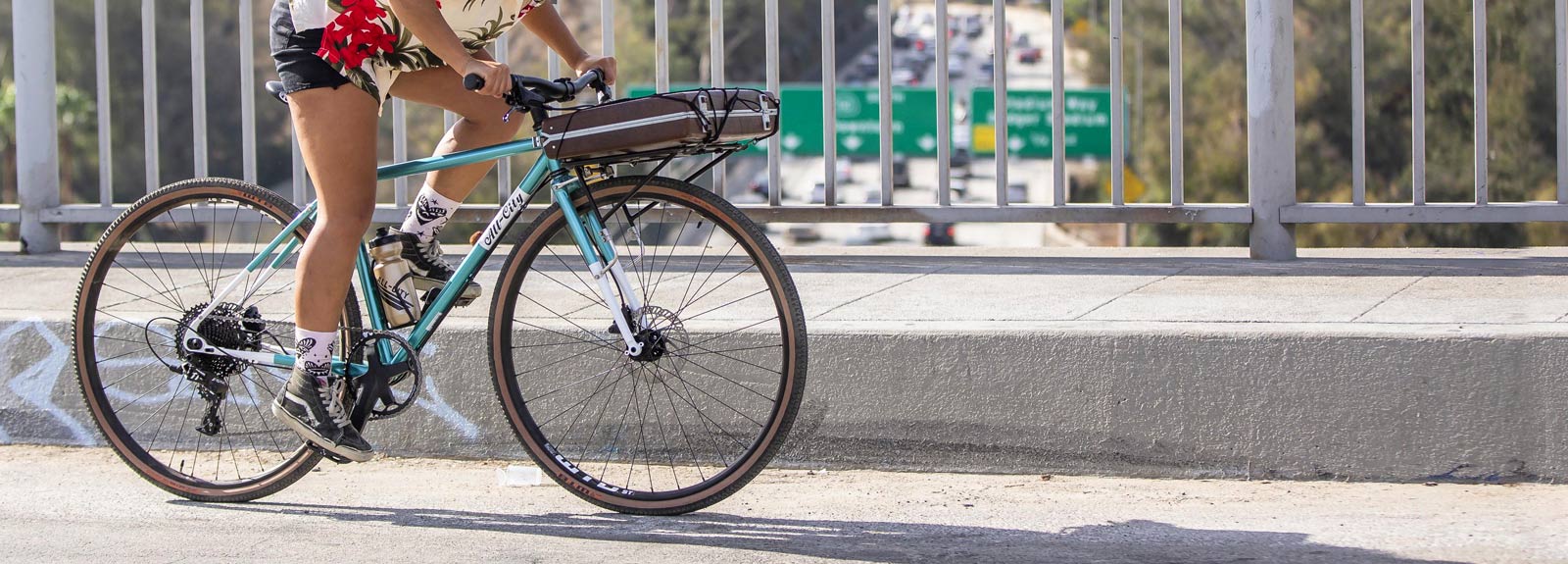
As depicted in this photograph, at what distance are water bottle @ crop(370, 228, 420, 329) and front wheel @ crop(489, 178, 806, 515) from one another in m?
0.25

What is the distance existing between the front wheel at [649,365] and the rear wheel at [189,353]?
0.52 metres

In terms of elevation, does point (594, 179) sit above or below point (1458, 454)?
above

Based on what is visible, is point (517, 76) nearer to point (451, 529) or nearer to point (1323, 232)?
point (451, 529)

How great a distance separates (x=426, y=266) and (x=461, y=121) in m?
0.36

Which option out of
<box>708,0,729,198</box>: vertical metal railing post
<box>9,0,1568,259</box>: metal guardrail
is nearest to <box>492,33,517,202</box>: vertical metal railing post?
<box>9,0,1568,259</box>: metal guardrail

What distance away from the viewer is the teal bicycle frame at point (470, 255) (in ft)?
11.4

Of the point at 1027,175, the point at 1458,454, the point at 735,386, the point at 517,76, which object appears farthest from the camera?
the point at 1027,175

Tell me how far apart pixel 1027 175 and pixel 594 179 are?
65711 mm

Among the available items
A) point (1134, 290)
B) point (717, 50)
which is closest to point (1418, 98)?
point (1134, 290)

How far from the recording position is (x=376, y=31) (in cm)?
352

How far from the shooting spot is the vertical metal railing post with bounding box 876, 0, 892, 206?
5391 mm

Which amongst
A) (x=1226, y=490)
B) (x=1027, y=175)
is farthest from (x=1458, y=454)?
(x=1027, y=175)

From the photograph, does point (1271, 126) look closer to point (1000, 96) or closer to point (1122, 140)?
point (1122, 140)

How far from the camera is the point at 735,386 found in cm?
416
